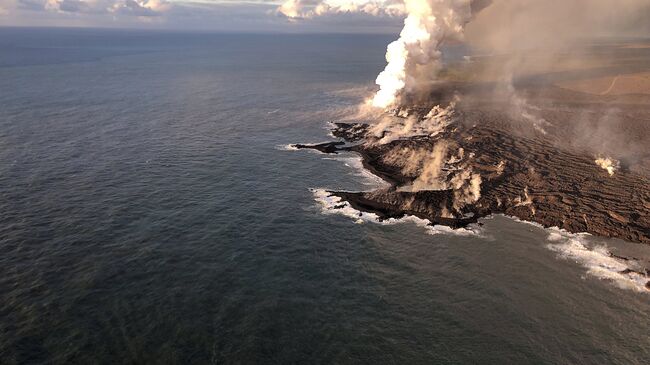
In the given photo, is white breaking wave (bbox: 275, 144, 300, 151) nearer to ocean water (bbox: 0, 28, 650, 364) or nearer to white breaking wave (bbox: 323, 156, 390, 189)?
ocean water (bbox: 0, 28, 650, 364)

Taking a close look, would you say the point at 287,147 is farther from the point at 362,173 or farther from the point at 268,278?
the point at 268,278

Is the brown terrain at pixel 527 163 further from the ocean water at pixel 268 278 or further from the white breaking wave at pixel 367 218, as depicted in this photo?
the ocean water at pixel 268 278

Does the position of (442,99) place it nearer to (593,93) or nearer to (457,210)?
(593,93)

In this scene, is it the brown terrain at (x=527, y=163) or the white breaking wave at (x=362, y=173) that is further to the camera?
the white breaking wave at (x=362, y=173)

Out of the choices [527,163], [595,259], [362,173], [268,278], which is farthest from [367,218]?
[527,163]

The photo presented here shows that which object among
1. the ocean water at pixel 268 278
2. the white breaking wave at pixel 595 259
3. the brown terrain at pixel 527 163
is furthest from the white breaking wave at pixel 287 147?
the white breaking wave at pixel 595 259

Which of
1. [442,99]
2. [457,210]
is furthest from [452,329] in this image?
[442,99]
